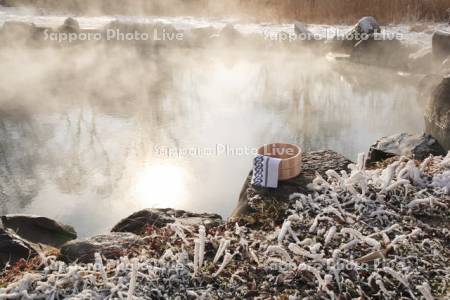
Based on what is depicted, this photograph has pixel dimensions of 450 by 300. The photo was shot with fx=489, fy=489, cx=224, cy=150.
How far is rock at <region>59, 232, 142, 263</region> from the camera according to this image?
9.37 feet

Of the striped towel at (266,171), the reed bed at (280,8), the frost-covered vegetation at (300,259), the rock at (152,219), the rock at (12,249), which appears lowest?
the rock at (12,249)

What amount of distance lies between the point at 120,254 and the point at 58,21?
13797 mm

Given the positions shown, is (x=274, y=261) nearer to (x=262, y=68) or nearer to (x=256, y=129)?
(x=256, y=129)

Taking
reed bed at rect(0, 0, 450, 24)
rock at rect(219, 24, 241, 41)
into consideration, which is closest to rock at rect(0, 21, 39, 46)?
reed bed at rect(0, 0, 450, 24)

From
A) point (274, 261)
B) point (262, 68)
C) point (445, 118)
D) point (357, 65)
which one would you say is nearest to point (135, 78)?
point (262, 68)

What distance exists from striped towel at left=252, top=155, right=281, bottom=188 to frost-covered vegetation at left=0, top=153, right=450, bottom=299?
262mm

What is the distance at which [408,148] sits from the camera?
4504 mm

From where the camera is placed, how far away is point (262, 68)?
1059 centimetres

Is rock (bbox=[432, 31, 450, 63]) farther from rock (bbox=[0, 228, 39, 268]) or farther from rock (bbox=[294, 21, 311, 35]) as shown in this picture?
rock (bbox=[0, 228, 39, 268])

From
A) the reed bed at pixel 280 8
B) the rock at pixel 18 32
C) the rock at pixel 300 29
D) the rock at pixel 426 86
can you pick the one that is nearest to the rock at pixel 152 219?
the rock at pixel 426 86

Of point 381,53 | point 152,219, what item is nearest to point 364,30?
point 381,53

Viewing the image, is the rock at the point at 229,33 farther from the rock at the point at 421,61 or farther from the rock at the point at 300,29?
the rock at the point at 421,61

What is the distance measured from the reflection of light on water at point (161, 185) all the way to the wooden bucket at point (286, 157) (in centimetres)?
166

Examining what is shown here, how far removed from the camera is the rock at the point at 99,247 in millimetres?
2855
